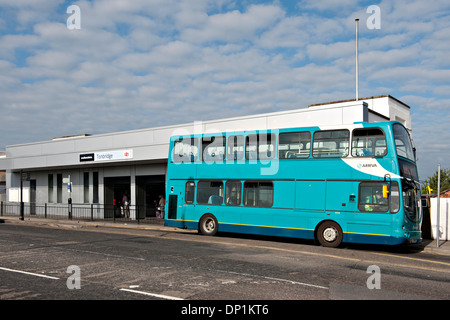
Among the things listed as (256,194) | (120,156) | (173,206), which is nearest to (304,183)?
(256,194)

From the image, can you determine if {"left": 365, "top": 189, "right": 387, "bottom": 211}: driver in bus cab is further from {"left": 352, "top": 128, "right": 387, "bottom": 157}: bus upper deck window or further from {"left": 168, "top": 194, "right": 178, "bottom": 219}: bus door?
{"left": 168, "top": 194, "right": 178, "bottom": 219}: bus door

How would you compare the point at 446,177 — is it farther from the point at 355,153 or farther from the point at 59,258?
the point at 59,258

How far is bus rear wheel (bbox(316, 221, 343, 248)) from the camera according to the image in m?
14.9

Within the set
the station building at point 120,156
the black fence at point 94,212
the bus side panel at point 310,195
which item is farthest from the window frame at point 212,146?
the black fence at point 94,212

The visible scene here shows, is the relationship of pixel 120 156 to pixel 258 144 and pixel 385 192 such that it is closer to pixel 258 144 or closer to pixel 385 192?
pixel 258 144

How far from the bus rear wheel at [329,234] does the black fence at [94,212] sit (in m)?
13.0

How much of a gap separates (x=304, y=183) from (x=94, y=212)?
20662 mm

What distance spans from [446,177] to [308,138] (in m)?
53.0

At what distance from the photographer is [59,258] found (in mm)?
11570

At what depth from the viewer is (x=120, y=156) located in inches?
1155

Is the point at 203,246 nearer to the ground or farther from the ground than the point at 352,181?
nearer to the ground

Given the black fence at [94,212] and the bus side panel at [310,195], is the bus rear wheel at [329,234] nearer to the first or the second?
the bus side panel at [310,195]

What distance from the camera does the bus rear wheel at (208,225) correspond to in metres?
18.2
